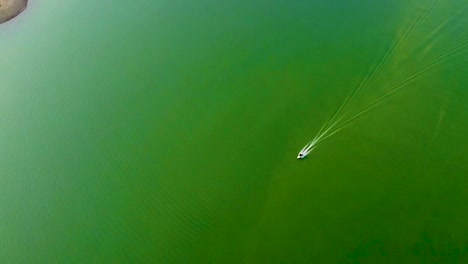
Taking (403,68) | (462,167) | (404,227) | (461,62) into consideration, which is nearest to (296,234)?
(404,227)

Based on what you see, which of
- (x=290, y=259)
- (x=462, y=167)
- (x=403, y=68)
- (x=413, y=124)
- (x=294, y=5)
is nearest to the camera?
(x=290, y=259)

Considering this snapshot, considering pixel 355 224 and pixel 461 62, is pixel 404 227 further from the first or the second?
pixel 461 62

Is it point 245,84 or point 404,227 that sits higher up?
point 245,84

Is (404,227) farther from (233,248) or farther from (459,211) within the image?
(233,248)

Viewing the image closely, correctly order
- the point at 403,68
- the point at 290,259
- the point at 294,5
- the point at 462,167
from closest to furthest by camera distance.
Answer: the point at 290,259, the point at 462,167, the point at 403,68, the point at 294,5

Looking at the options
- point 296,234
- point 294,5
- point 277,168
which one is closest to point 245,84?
point 277,168

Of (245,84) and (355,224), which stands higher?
(245,84)

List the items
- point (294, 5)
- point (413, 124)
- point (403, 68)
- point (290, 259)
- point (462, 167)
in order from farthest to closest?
point (294, 5)
point (403, 68)
point (413, 124)
point (462, 167)
point (290, 259)

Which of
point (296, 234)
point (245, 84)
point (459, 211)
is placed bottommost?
point (459, 211)

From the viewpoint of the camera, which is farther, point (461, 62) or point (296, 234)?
point (461, 62)
